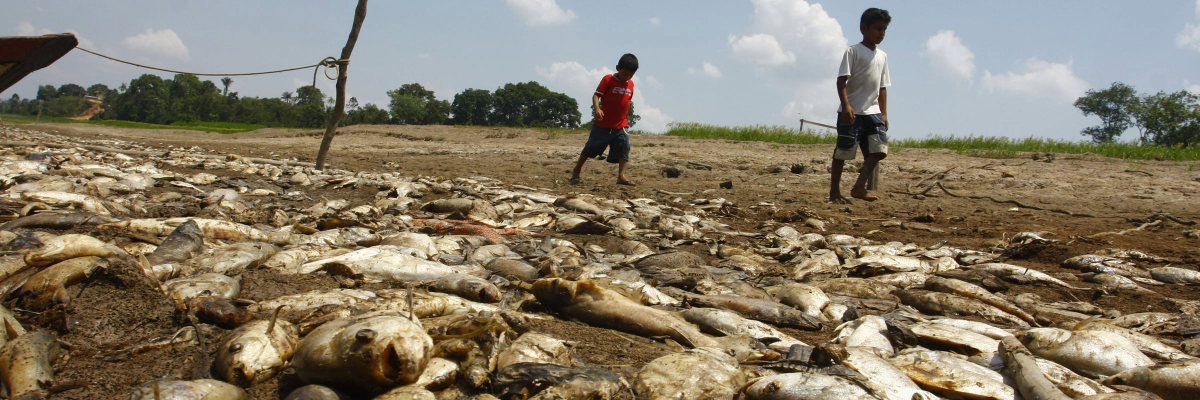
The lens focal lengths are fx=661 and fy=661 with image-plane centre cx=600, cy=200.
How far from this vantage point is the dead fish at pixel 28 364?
125cm

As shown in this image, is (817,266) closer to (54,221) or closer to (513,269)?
(513,269)

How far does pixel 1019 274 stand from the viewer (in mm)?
2908

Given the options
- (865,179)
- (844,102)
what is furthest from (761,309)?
(865,179)

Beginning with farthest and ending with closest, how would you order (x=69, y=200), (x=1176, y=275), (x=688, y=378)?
(x=69, y=200) → (x=1176, y=275) → (x=688, y=378)

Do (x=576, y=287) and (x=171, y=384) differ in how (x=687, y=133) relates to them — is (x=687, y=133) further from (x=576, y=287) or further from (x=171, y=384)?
(x=171, y=384)

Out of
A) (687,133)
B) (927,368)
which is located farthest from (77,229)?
(687,133)

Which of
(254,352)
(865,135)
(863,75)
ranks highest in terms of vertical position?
(863,75)

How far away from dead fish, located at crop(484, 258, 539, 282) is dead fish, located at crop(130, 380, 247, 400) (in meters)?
1.22

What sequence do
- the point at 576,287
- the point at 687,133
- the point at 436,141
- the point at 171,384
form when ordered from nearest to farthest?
the point at 171,384 < the point at 576,287 < the point at 687,133 < the point at 436,141

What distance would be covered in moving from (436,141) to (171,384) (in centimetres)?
1361

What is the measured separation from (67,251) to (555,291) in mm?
1374

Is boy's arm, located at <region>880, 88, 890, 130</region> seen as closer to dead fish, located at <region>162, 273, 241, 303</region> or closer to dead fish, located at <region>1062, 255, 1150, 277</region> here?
dead fish, located at <region>1062, 255, 1150, 277</region>

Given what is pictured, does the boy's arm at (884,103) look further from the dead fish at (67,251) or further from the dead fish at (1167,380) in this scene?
the dead fish at (67,251)

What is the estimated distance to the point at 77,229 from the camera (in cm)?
256
